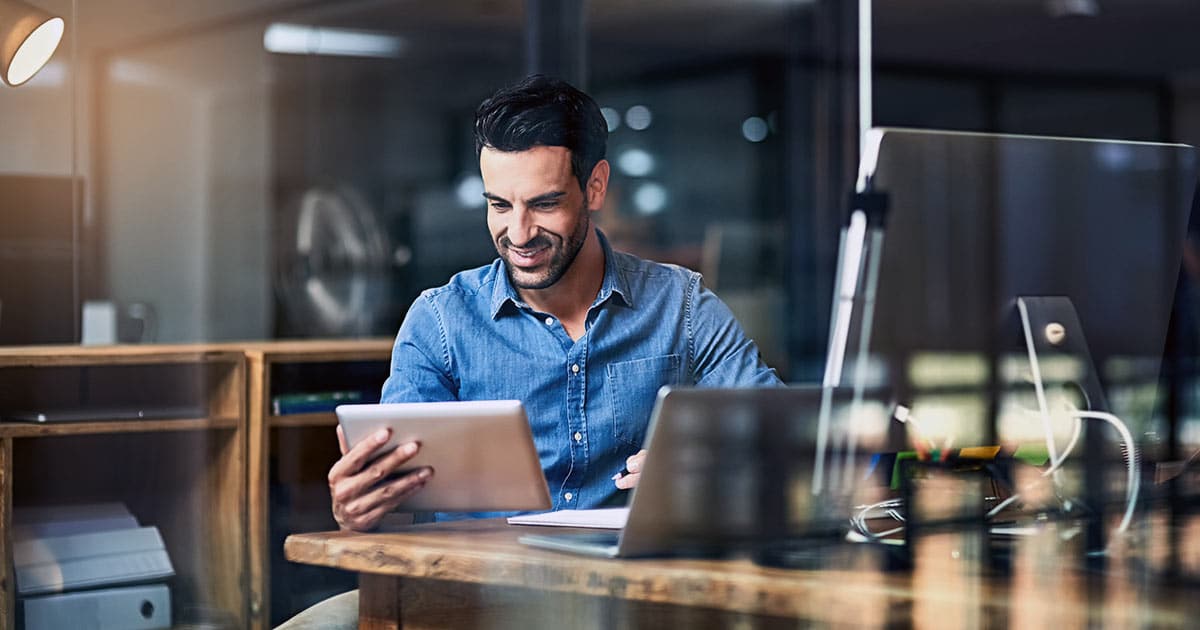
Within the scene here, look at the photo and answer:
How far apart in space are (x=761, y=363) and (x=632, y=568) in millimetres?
953

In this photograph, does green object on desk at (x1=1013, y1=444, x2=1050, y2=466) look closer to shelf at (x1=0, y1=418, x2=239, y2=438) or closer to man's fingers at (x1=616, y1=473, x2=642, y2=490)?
man's fingers at (x1=616, y1=473, x2=642, y2=490)

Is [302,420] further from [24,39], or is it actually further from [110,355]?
[24,39]

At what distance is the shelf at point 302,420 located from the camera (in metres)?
3.03

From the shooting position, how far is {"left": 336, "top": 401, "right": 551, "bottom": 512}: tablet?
1455mm

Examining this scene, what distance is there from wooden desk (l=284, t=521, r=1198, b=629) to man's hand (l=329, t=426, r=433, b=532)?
3cm

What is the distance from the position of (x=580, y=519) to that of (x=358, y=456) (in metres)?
0.28

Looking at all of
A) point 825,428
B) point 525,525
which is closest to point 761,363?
point 525,525

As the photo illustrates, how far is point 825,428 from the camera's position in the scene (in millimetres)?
1347

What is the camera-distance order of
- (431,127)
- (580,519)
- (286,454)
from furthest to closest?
1. (431,127)
2. (286,454)
3. (580,519)

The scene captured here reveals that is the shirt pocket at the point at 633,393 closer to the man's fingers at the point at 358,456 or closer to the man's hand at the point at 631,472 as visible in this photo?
the man's hand at the point at 631,472

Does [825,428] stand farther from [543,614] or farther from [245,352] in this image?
[245,352]

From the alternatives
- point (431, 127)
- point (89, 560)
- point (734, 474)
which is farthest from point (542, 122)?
point (431, 127)

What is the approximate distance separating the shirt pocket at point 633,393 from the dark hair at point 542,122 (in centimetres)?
31

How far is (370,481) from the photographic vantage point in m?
1.53
